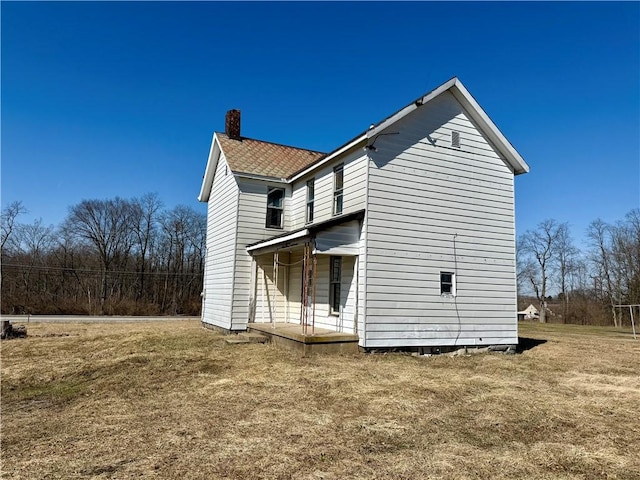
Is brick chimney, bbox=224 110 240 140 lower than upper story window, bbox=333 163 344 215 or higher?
higher

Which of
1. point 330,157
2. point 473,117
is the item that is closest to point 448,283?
point 330,157

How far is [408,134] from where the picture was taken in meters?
11.5

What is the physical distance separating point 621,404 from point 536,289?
155 ft

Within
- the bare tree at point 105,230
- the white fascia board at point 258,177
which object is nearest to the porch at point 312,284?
the white fascia board at point 258,177

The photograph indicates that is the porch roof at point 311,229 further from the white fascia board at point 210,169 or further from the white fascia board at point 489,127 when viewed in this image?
the white fascia board at point 210,169

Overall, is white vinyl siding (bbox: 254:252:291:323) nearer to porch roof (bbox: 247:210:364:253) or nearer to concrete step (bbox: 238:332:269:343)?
concrete step (bbox: 238:332:269:343)

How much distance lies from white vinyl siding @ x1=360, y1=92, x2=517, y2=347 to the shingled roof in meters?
4.55

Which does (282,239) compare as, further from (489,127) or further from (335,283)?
(489,127)

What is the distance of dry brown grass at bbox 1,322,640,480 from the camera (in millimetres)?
4195

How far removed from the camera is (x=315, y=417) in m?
5.79

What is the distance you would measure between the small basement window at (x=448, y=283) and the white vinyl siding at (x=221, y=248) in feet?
22.8

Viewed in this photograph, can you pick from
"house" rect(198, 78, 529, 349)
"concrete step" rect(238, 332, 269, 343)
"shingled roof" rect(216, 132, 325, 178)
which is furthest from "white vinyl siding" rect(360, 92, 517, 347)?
"shingled roof" rect(216, 132, 325, 178)

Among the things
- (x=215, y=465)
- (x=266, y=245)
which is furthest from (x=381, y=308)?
(x=215, y=465)

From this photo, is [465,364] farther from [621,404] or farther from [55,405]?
[55,405]
